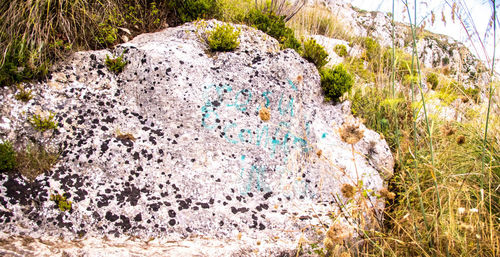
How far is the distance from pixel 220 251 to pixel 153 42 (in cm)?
308

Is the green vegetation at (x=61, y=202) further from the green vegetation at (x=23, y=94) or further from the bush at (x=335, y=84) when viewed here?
the bush at (x=335, y=84)

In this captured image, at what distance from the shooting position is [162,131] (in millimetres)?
3455

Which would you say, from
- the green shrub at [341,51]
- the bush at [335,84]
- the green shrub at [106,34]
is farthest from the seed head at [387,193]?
the green shrub at [341,51]

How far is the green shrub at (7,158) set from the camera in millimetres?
2742

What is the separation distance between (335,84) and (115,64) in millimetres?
3170

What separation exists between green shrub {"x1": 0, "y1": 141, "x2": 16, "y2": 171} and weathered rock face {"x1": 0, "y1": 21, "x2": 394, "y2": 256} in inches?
3.8

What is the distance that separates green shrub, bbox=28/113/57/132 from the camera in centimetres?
310

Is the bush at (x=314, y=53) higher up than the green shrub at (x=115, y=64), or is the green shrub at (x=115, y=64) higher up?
the bush at (x=314, y=53)

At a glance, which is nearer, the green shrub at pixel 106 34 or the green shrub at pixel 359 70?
the green shrub at pixel 106 34

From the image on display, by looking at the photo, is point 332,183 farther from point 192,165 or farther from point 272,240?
point 192,165

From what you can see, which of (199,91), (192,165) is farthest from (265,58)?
(192,165)

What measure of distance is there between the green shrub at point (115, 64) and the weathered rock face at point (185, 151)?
2.9 inches

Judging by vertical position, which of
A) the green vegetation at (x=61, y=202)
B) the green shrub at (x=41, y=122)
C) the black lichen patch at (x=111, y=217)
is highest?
the green shrub at (x=41, y=122)

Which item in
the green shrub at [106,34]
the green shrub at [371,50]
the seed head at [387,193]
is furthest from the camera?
the green shrub at [371,50]
